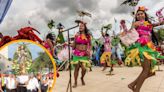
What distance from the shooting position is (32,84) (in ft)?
14.5

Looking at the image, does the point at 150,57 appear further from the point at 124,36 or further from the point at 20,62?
the point at 20,62

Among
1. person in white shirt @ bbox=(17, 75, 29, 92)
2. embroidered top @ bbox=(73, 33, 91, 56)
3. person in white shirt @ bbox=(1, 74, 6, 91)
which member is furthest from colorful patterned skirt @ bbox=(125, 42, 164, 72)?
person in white shirt @ bbox=(1, 74, 6, 91)

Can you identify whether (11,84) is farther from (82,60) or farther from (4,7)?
(82,60)

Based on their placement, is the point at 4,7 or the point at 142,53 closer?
the point at 4,7

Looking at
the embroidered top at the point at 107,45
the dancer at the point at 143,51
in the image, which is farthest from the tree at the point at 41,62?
the embroidered top at the point at 107,45

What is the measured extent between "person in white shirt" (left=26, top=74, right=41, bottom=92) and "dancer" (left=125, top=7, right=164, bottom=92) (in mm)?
2871

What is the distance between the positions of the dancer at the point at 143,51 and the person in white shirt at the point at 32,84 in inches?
113

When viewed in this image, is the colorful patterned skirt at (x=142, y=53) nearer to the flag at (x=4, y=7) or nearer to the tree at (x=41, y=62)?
the flag at (x=4, y=7)

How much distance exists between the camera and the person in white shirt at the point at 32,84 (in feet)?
14.4

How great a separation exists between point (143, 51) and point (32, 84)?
3029 mm

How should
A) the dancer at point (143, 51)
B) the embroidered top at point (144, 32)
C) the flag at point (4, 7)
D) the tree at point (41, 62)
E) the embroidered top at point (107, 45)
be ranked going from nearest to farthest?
the tree at point (41, 62)
the flag at point (4, 7)
the dancer at point (143, 51)
the embroidered top at point (144, 32)
the embroidered top at point (107, 45)

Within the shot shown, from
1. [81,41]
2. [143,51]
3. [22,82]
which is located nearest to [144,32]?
[143,51]

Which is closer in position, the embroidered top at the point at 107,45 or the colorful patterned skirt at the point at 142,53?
the colorful patterned skirt at the point at 142,53

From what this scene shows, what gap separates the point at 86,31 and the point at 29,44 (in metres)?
4.89
